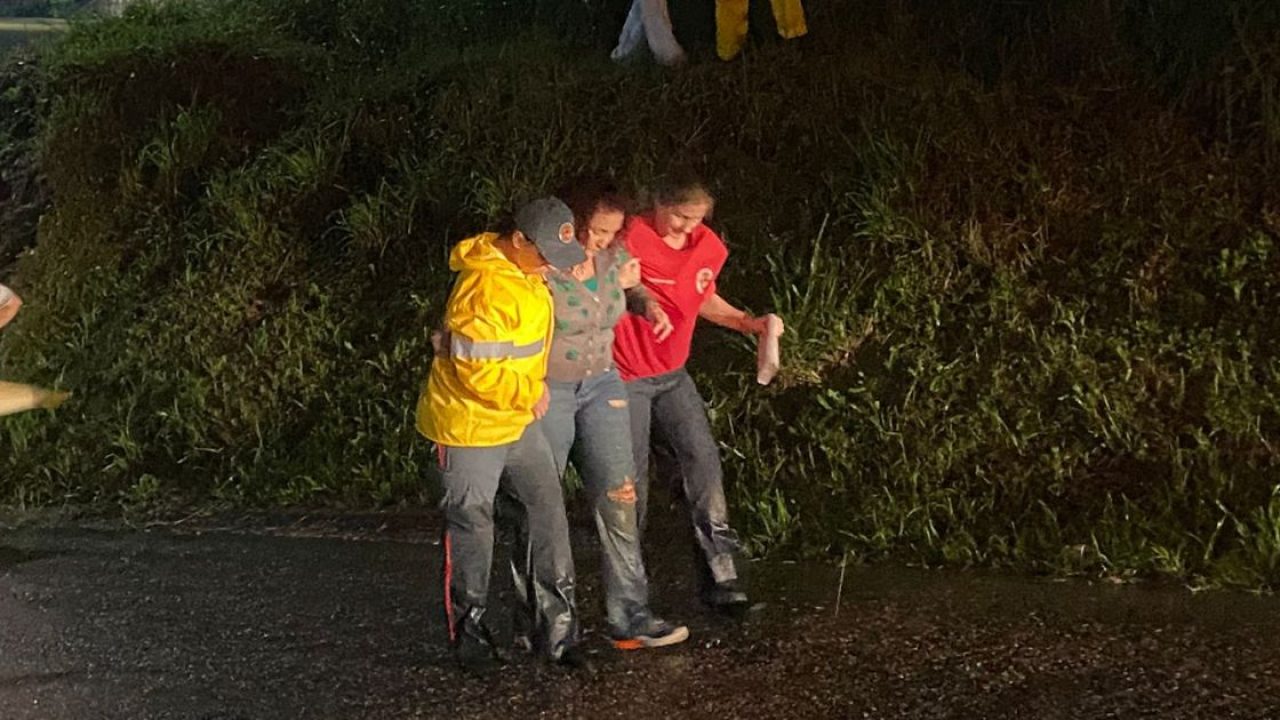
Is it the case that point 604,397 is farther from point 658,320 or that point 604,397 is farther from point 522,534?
point 522,534

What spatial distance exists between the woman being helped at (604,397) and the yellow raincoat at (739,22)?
432 cm

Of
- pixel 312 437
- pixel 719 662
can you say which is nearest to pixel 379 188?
pixel 312 437

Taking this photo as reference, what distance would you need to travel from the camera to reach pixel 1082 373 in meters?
6.37

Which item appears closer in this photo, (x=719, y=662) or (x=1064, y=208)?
(x=719, y=662)

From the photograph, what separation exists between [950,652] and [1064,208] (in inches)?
132

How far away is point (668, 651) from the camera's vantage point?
4.84m

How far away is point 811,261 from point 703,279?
Result: 2.42 meters

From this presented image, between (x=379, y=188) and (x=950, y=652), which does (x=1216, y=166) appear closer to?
(x=950, y=652)

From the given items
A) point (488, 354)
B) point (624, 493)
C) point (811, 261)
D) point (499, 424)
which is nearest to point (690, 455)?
point (624, 493)

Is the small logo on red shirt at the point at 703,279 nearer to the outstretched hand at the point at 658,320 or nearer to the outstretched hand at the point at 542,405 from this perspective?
the outstretched hand at the point at 658,320

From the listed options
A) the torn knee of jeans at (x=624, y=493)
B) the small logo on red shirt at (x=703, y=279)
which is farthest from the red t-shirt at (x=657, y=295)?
the torn knee of jeans at (x=624, y=493)

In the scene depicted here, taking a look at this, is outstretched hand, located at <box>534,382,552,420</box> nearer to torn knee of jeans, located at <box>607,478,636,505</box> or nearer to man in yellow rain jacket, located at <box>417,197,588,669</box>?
man in yellow rain jacket, located at <box>417,197,588,669</box>

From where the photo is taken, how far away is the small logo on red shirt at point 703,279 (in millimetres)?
5066

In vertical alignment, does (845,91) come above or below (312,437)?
above
